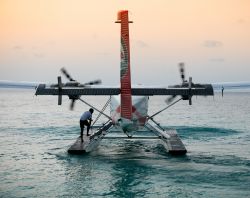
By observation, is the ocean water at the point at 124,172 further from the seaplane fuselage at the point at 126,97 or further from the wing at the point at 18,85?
the wing at the point at 18,85

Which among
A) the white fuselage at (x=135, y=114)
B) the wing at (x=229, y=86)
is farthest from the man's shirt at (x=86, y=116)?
the wing at (x=229, y=86)

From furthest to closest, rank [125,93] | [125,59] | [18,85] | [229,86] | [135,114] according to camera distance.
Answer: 1. [18,85]
2. [229,86]
3. [135,114]
4. [125,93]
5. [125,59]

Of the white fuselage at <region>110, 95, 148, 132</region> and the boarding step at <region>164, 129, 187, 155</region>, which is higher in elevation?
the white fuselage at <region>110, 95, 148, 132</region>

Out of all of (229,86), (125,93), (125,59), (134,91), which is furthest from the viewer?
(229,86)

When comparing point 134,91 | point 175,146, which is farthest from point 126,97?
point 175,146

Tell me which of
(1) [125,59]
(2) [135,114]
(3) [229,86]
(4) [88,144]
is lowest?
(4) [88,144]

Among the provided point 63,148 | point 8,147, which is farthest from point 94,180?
point 8,147

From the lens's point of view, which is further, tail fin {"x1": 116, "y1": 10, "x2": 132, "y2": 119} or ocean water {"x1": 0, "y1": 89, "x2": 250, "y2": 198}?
tail fin {"x1": 116, "y1": 10, "x2": 132, "y2": 119}

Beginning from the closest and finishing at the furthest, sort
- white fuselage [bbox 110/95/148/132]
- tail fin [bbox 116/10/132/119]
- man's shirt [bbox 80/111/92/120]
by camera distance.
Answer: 1. tail fin [bbox 116/10/132/119]
2. white fuselage [bbox 110/95/148/132]
3. man's shirt [bbox 80/111/92/120]

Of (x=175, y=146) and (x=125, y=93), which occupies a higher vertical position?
(x=125, y=93)

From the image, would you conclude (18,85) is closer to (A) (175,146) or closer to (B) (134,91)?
(B) (134,91)

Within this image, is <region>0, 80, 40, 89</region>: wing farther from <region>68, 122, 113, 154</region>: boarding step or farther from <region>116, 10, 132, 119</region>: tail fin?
<region>116, 10, 132, 119</region>: tail fin

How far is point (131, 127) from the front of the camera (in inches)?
642

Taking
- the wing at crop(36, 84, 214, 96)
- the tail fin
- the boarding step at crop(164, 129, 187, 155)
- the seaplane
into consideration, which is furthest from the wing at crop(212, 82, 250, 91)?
the tail fin
